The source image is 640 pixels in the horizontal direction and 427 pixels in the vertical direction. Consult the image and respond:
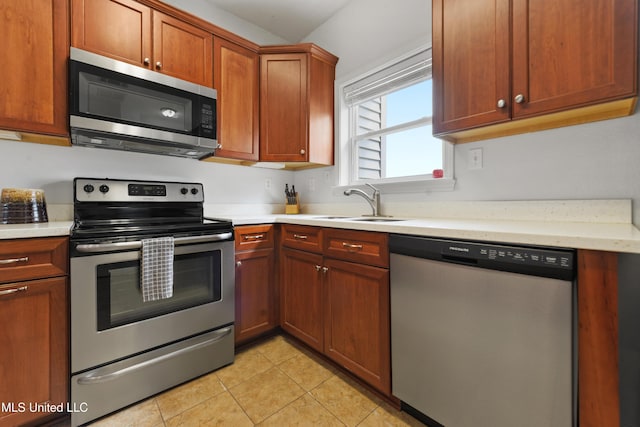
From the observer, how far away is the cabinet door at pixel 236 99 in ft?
7.03

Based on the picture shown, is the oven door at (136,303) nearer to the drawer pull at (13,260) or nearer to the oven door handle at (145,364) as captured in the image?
the oven door handle at (145,364)

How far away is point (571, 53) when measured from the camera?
111 cm

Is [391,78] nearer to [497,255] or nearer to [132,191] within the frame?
[497,255]

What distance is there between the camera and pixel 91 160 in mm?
1899

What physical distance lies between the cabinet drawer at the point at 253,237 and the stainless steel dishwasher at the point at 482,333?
103cm

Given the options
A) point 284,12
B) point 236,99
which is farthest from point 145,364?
point 284,12

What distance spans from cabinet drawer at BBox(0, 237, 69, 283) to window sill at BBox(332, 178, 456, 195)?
1.92 meters

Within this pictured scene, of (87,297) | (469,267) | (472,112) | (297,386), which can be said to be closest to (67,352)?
(87,297)

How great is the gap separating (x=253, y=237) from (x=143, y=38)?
1487 millimetres

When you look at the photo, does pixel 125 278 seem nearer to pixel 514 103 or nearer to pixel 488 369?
pixel 488 369

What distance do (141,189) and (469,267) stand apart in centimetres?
198

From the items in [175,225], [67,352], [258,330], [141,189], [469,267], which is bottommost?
[258,330]

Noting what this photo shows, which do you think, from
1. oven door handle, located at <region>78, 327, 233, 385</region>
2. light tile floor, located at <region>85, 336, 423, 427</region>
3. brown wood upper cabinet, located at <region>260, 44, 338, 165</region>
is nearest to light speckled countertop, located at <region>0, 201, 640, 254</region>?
oven door handle, located at <region>78, 327, 233, 385</region>

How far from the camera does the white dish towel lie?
1433 mm
